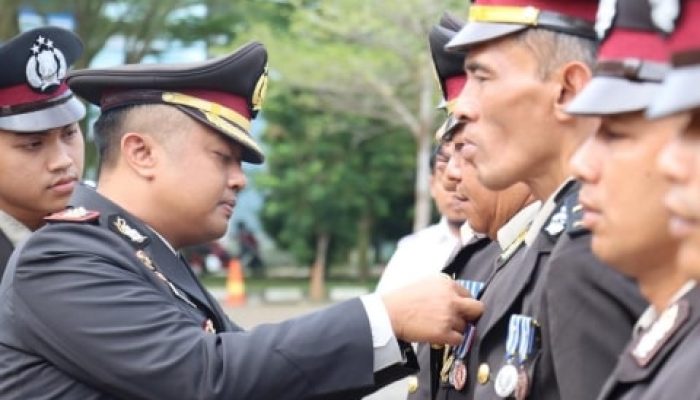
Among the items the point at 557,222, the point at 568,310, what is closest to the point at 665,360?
the point at 568,310

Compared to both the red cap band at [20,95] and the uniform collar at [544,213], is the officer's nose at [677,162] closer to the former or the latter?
the uniform collar at [544,213]

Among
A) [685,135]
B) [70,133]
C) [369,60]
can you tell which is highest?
[685,135]

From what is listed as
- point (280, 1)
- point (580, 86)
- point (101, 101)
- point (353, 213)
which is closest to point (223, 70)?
point (101, 101)

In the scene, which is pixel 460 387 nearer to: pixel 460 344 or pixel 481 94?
pixel 460 344

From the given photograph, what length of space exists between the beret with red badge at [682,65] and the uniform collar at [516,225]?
1.36 meters

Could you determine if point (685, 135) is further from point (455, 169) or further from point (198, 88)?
point (455, 169)

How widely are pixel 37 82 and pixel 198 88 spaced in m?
1.46

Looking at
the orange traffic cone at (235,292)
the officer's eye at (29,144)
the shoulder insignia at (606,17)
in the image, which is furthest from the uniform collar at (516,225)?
the orange traffic cone at (235,292)

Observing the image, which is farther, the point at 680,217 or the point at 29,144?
the point at 29,144

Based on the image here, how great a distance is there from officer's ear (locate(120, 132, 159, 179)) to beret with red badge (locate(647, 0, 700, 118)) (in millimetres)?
1799

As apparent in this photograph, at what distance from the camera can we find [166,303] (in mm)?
3238

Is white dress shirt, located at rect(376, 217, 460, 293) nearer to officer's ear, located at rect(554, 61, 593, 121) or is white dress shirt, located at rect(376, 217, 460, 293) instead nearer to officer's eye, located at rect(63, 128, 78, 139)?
officer's eye, located at rect(63, 128, 78, 139)

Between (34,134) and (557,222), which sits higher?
(557,222)

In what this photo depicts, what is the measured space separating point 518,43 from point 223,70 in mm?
988
